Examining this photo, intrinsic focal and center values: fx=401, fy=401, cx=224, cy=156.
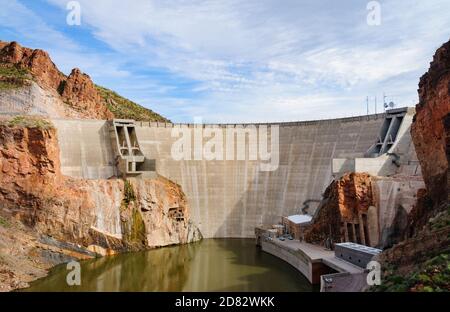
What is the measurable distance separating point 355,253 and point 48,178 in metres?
28.0

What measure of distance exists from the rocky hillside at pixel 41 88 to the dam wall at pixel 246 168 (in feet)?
42.1

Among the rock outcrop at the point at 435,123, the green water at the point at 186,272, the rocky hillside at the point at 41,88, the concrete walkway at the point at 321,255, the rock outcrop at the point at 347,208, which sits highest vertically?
the rocky hillside at the point at 41,88

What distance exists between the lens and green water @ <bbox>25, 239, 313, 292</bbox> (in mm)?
30375

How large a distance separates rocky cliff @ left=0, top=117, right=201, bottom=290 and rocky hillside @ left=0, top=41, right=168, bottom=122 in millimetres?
15231

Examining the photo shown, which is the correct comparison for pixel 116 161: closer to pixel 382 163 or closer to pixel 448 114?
pixel 382 163

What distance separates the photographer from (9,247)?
32.8m

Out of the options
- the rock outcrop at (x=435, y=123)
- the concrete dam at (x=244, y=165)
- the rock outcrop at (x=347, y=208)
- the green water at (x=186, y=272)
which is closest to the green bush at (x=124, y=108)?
the concrete dam at (x=244, y=165)

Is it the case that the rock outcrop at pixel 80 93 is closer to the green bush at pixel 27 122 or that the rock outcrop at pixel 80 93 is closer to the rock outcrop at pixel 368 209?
the green bush at pixel 27 122

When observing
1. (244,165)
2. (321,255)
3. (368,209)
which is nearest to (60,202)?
(244,165)

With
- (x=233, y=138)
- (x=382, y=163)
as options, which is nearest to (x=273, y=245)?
(x=382, y=163)

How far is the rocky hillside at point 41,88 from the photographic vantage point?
52.1 metres

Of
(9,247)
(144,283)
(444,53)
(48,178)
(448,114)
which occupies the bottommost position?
(144,283)

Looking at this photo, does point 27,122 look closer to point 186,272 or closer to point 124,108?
point 186,272

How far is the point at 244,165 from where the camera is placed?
51562 millimetres
